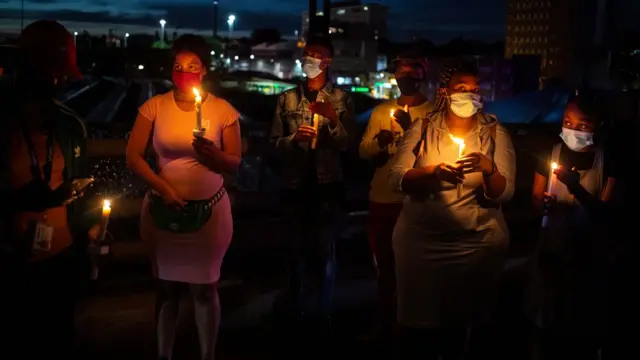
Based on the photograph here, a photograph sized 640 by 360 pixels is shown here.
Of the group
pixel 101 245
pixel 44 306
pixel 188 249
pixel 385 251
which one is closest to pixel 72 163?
pixel 101 245

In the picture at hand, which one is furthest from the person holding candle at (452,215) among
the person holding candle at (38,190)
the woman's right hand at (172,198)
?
the person holding candle at (38,190)

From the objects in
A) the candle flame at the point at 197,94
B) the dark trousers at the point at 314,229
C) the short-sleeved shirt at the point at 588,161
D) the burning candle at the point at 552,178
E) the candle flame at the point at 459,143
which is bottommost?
the dark trousers at the point at 314,229

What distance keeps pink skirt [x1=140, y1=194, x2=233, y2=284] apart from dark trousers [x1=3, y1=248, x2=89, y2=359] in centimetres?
89

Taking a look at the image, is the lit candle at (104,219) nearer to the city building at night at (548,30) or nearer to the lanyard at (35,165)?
the lanyard at (35,165)

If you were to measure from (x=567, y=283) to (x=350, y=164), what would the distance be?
36.4 feet

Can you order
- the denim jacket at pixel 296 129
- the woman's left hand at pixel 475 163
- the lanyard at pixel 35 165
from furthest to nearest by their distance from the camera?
1. the denim jacket at pixel 296 129
2. the woman's left hand at pixel 475 163
3. the lanyard at pixel 35 165

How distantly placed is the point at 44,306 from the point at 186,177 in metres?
1.19

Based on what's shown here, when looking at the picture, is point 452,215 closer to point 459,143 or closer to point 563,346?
point 459,143

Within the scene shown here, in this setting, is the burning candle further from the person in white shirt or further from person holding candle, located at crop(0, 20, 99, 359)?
person holding candle, located at crop(0, 20, 99, 359)

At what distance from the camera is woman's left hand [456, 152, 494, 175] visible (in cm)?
410

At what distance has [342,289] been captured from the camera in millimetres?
7473

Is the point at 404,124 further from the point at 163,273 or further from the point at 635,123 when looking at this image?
the point at 163,273

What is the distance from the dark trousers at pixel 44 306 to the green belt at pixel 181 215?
0.84 meters

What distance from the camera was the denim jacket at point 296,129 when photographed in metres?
5.50
